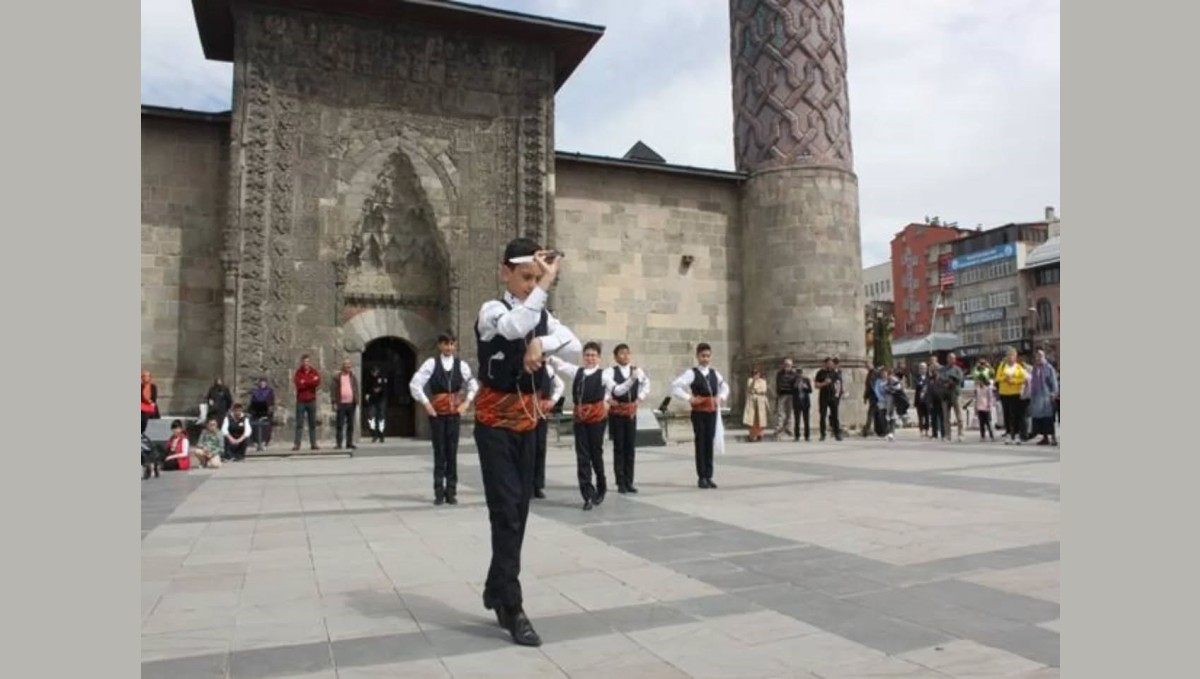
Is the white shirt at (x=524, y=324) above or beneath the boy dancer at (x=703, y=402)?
above

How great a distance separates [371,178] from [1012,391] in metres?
15.0

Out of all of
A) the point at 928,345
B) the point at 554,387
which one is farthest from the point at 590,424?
the point at 928,345

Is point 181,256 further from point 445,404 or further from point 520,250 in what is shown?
point 520,250

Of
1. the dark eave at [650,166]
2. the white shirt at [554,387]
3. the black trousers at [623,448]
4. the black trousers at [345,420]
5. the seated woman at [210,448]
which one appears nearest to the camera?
the white shirt at [554,387]

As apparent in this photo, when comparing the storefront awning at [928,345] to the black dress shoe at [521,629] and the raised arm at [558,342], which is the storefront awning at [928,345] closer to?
the raised arm at [558,342]

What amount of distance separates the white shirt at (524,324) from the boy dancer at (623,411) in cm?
549

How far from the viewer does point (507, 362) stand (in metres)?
4.84

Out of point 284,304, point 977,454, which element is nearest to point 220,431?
point 284,304

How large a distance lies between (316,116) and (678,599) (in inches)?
703

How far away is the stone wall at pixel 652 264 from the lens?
23031 mm

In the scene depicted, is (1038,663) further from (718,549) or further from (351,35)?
(351,35)

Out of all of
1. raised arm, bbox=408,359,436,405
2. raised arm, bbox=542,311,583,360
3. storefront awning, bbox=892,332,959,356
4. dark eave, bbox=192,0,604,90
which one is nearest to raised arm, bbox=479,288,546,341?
raised arm, bbox=542,311,583,360

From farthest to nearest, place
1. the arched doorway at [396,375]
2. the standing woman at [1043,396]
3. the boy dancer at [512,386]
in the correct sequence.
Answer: the arched doorway at [396,375]
the standing woman at [1043,396]
the boy dancer at [512,386]

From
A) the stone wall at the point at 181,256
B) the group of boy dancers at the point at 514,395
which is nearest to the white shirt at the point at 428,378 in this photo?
the group of boy dancers at the point at 514,395
